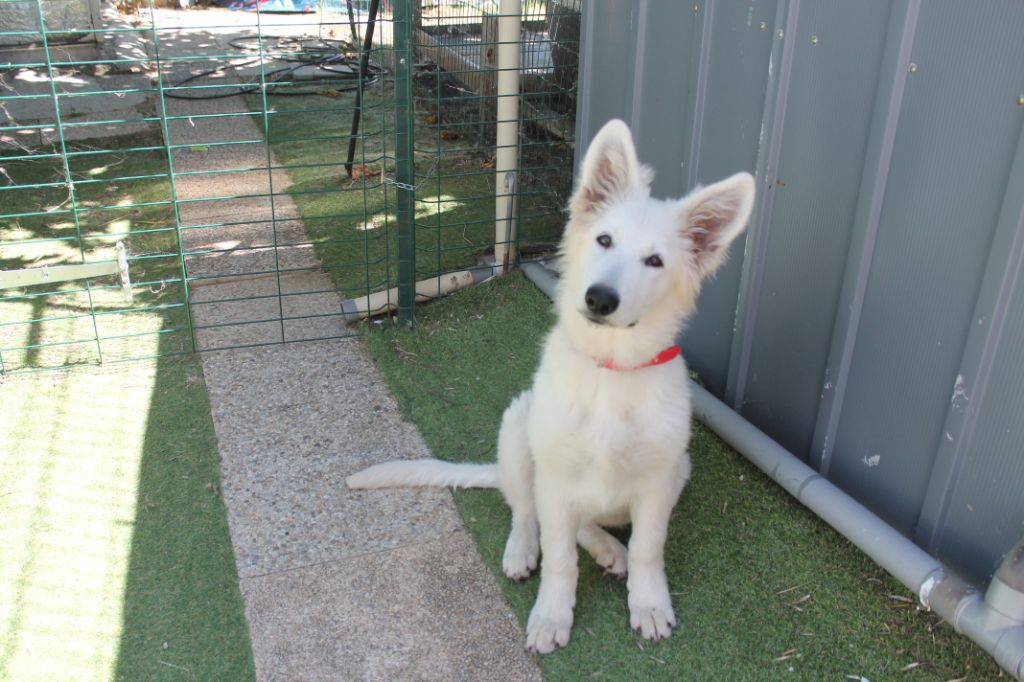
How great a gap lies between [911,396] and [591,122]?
250 cm

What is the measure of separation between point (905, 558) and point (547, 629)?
3.62 feet

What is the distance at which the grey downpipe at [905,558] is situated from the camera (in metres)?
2.29

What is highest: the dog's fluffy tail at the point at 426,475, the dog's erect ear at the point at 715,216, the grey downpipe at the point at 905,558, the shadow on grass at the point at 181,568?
the dog's erect ear at the point at 715,216

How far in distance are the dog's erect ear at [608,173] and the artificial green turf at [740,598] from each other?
1273mm

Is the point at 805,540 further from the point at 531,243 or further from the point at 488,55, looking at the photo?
the point at 488,55

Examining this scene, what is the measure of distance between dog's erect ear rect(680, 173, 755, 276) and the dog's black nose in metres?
0.34

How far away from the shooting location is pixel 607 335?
8.43ft

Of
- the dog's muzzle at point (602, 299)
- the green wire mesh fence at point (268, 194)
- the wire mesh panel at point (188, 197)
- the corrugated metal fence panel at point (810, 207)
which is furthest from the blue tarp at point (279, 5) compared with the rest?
the dog's muzzle at point (602, 299)

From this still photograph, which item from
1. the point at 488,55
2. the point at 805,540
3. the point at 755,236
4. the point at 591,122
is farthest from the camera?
the point at 488,55


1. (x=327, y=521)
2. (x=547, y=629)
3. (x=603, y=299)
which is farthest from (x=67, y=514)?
(x=603, y=299)

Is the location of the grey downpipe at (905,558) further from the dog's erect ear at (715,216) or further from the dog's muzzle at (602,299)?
the dog's muzzle at (602,299)

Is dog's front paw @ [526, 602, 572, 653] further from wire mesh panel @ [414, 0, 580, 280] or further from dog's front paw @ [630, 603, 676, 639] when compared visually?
wire mesh panel @ [414, 0, 580, 280]

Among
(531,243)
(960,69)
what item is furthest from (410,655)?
(531,243)

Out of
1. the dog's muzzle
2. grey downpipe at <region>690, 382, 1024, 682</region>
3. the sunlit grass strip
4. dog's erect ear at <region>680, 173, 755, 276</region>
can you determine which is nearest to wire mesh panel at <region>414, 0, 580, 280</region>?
the sunlit grass strip
